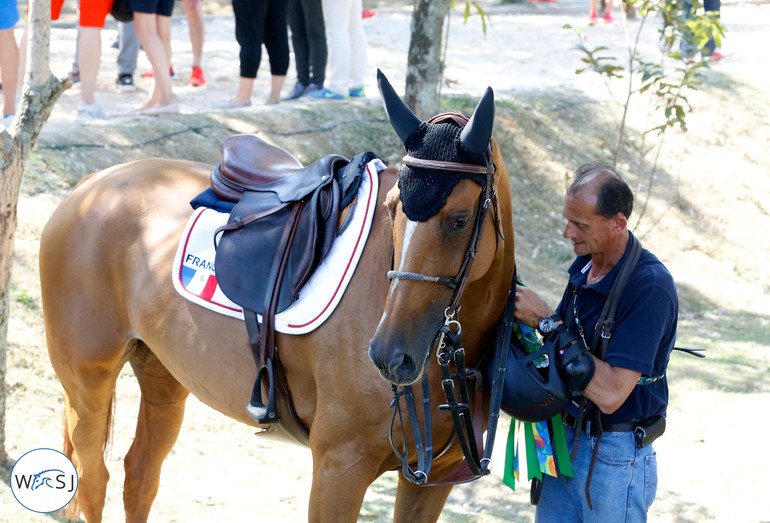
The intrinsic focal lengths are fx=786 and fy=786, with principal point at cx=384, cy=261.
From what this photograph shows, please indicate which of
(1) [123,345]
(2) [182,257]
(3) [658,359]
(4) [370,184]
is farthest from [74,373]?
(3) [658,359]

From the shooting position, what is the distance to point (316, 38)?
8922mm

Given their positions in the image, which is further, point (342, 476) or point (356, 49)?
point (356, 49)

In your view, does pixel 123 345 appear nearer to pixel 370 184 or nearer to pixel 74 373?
pixel 74 373

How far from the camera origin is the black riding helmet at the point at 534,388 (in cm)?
244

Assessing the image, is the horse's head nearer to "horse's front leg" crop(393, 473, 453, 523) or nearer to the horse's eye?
the horse's eye

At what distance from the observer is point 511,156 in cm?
941

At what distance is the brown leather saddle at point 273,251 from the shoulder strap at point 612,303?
959 mm

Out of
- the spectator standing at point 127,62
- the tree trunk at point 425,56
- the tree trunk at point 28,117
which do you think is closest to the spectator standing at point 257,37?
the tree trunk at point 425,56

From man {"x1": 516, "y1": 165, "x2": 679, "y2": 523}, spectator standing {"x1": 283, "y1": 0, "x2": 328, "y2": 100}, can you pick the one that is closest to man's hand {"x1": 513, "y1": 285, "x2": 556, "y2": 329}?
man {"x1": 516, "y1": 165, "x2": 679, "y2": 523}

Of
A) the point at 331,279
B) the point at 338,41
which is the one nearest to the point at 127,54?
the point at 338,41

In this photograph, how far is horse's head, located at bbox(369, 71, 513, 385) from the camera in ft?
7.14

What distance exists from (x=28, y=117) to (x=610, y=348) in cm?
312

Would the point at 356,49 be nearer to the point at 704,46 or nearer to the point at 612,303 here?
the point at 704,46

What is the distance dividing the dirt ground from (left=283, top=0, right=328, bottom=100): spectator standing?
611 millimetres
